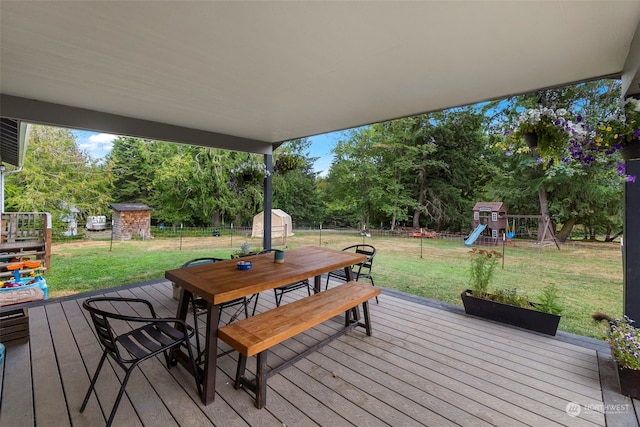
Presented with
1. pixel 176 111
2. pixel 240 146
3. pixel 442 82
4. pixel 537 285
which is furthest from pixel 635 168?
pixel 240 146

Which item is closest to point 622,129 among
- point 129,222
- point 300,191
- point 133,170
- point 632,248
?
point 632,248

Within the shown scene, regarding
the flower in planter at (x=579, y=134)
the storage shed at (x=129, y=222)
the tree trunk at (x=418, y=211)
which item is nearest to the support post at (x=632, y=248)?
the flower in planter at (x=579, y=134)

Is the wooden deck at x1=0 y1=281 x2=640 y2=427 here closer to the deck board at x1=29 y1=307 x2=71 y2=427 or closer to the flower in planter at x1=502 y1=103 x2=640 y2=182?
the deck board at x1=29 y1=307 x2=71 y2=427

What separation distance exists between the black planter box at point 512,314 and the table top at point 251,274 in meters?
1.33

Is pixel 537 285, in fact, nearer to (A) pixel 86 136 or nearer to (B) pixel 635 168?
(B) pixel 635 168

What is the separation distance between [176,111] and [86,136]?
31.1 feet

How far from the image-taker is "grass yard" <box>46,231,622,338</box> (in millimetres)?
3559

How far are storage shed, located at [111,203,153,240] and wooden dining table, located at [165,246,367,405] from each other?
6673mm

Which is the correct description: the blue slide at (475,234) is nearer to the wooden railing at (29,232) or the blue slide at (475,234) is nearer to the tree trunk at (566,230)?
the tree trunk at (566,230)

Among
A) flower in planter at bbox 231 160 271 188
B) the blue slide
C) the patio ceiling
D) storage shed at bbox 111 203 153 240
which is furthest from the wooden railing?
the blue slide

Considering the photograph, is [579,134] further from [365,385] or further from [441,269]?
[441,269]

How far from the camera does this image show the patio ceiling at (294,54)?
4.49 ft

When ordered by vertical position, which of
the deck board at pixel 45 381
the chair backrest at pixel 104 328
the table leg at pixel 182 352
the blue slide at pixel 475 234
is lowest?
the deck board at pixel 45 381

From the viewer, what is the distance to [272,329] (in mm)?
1726
